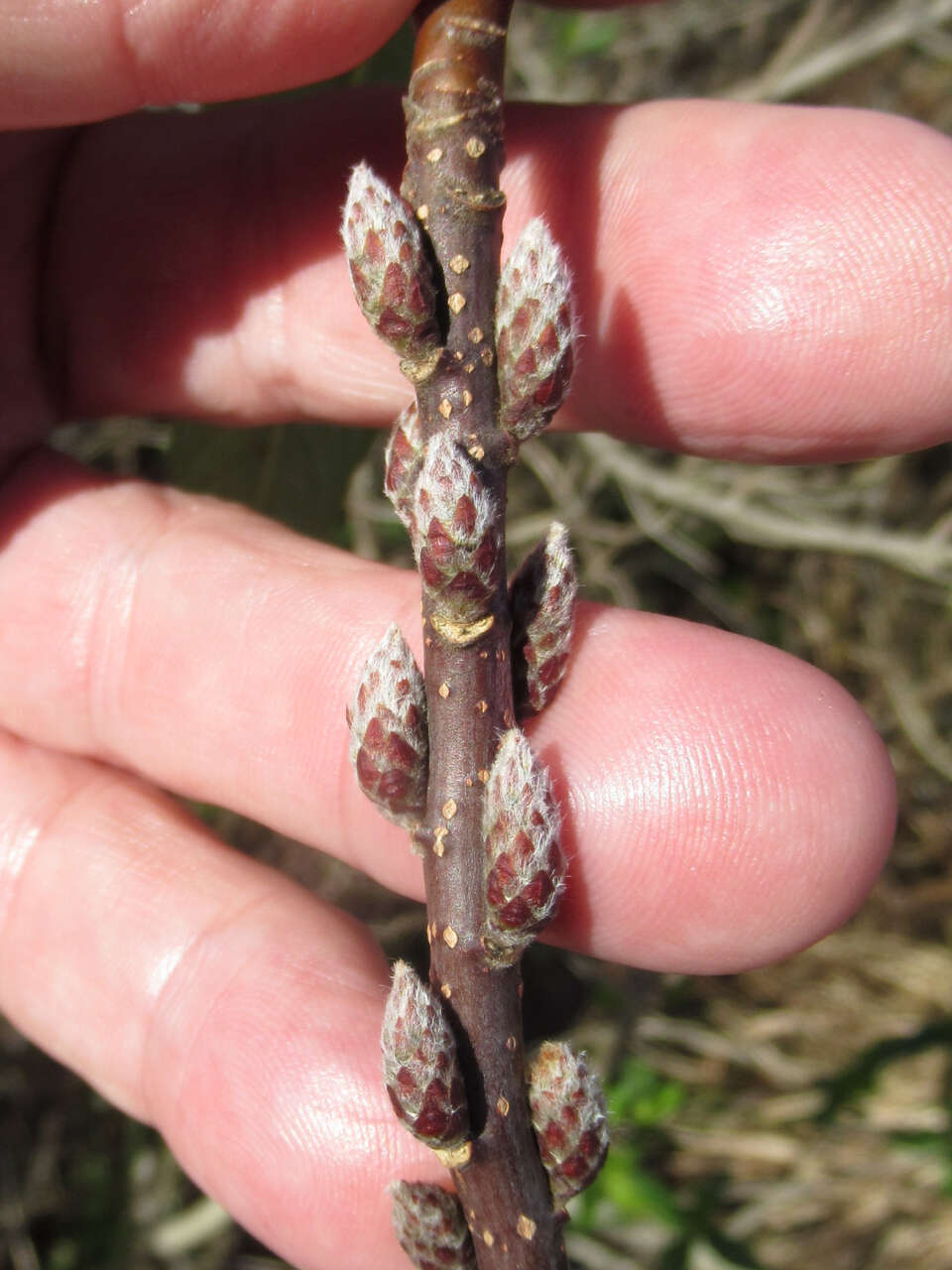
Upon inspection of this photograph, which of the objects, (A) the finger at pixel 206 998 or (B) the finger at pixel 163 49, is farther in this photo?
(A) the finger at pixel 206 998

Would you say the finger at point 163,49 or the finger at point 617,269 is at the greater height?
the finger at point 163,49

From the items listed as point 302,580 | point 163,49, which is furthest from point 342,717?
point 163,49

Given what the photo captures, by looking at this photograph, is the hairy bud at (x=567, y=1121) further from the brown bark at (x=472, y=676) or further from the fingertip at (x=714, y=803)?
the fingertip at (x=714, y=803)

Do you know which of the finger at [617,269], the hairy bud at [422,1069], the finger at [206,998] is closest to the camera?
the hairy bud at [422,1069]

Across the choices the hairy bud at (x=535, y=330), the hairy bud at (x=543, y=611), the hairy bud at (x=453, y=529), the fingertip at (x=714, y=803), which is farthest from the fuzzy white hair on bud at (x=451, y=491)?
the fingertip at (x=714, y=803)

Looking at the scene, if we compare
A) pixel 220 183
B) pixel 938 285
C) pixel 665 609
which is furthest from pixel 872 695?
pixel 220 183

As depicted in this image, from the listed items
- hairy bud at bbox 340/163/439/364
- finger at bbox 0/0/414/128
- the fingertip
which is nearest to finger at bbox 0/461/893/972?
the fingertip
